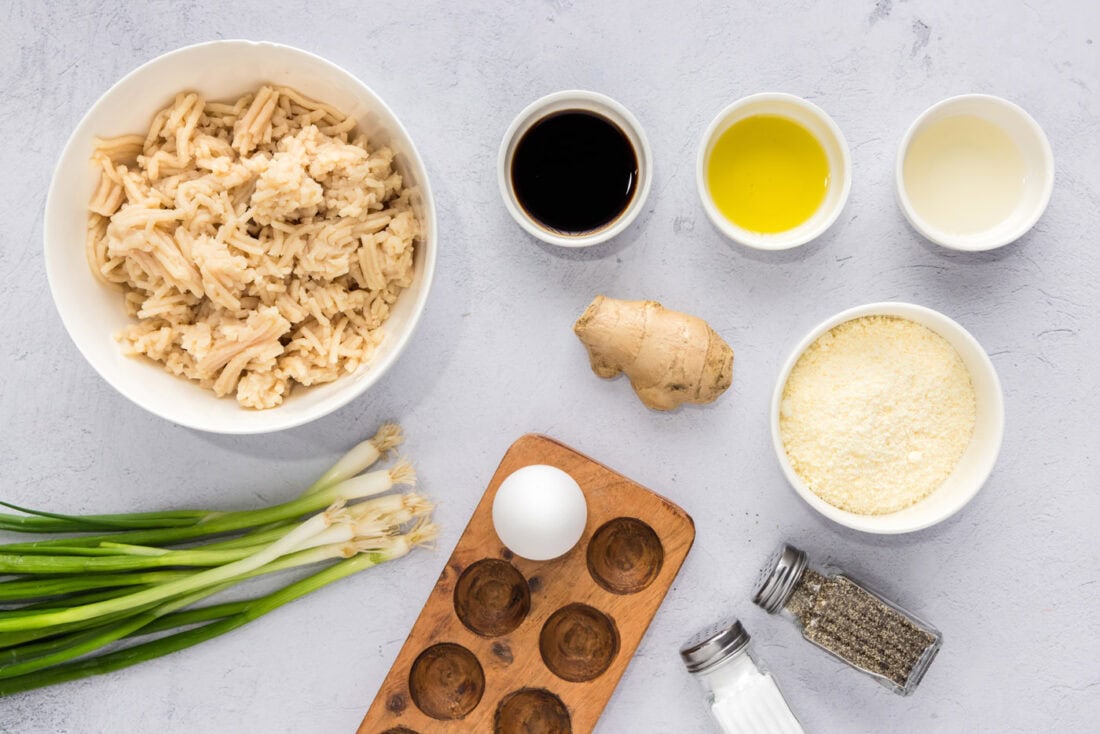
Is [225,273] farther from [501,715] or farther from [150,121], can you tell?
[501,715]

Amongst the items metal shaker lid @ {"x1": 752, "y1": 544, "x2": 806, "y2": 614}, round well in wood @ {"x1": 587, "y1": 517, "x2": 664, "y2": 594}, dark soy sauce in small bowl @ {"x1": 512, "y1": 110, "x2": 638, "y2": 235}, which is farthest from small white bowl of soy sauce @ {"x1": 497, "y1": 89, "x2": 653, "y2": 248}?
metal shaker lid @ {"x1": 752, "y1": 544, "x2": 806, "y2": 614}

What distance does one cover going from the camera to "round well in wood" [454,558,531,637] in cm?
163

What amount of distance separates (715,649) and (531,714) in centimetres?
37

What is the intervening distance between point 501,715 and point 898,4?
1.49 m

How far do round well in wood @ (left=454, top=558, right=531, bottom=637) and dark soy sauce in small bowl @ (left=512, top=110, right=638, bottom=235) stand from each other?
638 millimetres

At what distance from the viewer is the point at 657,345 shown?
1.51 metres

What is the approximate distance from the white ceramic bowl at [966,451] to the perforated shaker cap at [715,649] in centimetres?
28

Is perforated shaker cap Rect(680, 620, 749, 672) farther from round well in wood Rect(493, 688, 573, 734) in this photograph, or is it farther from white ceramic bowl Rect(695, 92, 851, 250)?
white ceramic bowl Rect(695, 92, 851, 250)

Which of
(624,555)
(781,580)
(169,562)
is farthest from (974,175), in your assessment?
(169,562)

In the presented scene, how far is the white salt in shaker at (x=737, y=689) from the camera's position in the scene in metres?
1.59

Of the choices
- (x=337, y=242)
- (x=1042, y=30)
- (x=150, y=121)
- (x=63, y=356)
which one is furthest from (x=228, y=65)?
(x=1042, y=30)

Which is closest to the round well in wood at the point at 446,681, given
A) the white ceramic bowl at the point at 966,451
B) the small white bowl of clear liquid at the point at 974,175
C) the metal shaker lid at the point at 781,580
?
the metal shaker lid at the point at 781,580

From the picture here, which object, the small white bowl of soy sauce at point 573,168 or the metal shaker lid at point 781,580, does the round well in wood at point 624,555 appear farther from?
the small white bowl of soy sauce at point 573,168

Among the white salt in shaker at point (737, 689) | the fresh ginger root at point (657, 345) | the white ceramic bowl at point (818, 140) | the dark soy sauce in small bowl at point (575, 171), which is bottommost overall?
the white salt in shaker at point (737, 689)
